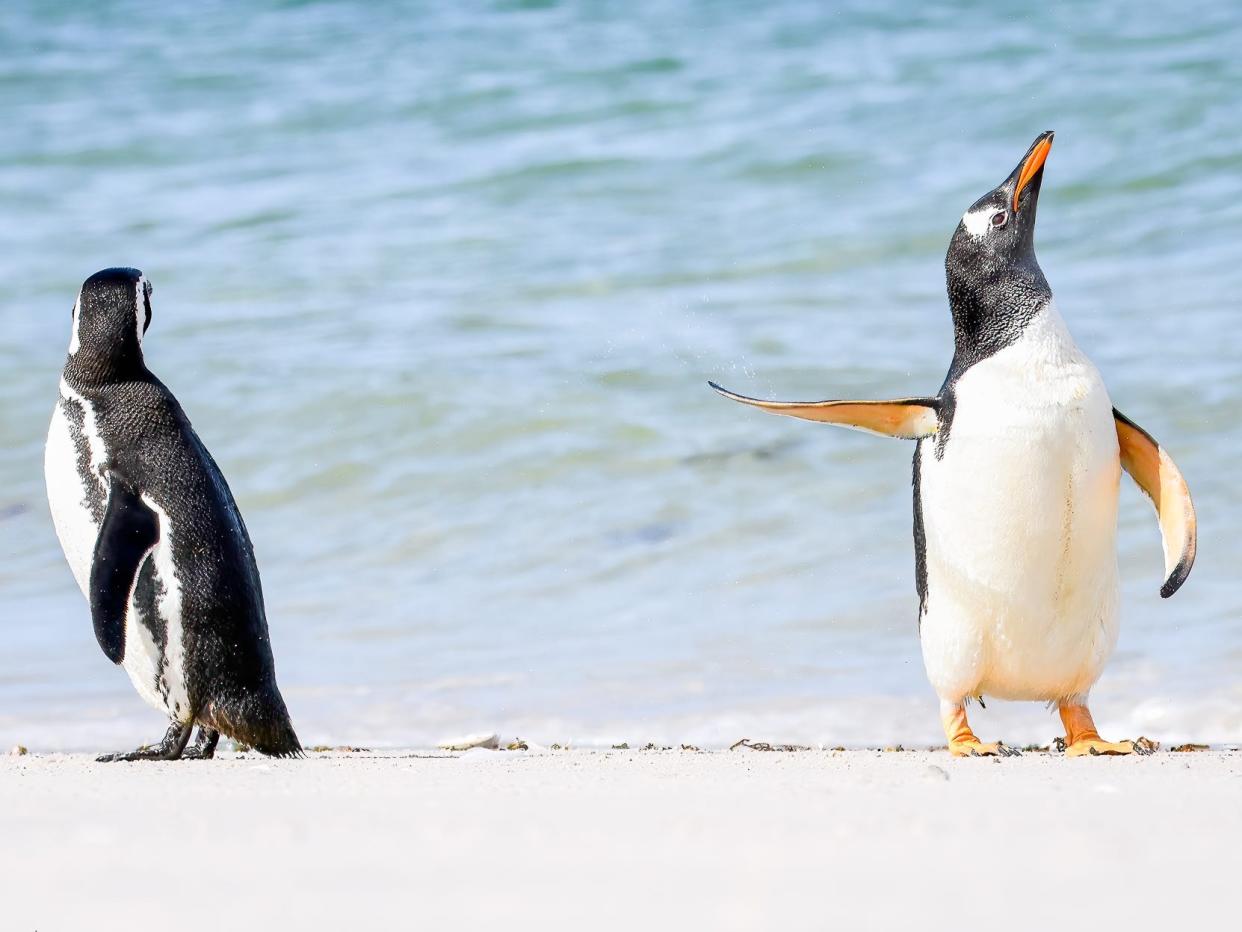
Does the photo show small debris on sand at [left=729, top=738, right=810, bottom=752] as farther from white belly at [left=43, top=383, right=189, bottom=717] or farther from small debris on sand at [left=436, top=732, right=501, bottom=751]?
white belly at [left=43, top=383, right=189, bottom=717]

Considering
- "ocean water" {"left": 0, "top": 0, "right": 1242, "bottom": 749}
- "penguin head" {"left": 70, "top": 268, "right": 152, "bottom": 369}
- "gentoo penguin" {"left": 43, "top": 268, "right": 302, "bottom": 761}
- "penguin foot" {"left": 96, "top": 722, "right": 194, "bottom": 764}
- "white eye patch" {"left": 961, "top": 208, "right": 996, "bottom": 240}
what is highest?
"white eye patch" {"left": 961, "top": 208, "right": 996, "bottom": 240}

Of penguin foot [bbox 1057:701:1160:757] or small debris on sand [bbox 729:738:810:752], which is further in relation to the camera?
small debris on sand [bbox 729:738:810:752]

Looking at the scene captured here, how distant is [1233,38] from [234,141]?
6229mm

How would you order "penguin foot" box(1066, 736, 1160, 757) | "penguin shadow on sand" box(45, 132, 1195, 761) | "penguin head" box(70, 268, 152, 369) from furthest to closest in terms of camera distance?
"penguin head" box(70, 268, 152, 369), "penguin shadow on sand" box(45, 132, 1195, 761), "penguin foot" box(1066, 736, 1160, 757)

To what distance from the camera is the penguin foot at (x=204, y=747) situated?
12.1ft

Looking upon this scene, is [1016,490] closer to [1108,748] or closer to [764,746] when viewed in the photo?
[1108,748]

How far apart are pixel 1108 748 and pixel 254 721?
5.26ft

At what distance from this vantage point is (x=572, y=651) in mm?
4785

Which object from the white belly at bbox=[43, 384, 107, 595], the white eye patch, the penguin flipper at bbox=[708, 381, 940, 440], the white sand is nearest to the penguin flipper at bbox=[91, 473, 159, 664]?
the white belly at bbox=[43, 384, 107, 595]

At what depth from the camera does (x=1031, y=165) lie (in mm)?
3652

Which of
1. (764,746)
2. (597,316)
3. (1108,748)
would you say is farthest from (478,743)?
(597,316)

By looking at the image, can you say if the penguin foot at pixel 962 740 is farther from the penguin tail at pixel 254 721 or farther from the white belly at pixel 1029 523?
the penguin tail at pixel 254 721

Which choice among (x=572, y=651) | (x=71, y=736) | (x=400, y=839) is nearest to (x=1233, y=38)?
(x=572, y=651)

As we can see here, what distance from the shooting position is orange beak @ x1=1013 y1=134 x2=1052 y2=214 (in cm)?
362
